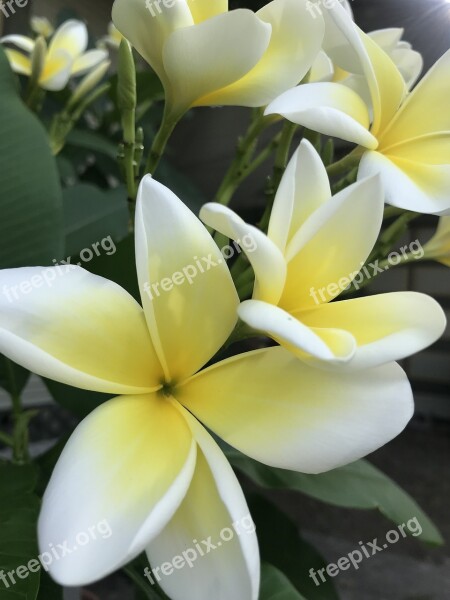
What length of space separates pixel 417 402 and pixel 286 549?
117 cm

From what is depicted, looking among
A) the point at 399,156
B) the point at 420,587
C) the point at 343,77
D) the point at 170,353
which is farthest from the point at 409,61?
the point at 420,587

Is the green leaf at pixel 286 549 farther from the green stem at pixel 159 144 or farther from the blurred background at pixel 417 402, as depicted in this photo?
the green stem at pixel 159 144

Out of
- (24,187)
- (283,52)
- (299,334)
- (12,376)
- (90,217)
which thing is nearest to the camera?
(299,334)

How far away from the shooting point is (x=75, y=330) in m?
0.23

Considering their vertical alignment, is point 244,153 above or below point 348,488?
above

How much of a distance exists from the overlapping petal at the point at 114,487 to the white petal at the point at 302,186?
0.10 metres

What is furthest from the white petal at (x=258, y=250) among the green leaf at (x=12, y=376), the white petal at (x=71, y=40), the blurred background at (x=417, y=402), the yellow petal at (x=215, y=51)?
the blurred background at (x=417, y=402)

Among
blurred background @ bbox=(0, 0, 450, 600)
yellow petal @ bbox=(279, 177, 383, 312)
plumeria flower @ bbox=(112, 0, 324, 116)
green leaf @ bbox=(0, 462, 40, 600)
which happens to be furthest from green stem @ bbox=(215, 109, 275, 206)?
blurred background @ bbox=(0, 0, 450, 600)

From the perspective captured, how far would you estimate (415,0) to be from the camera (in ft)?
4.71

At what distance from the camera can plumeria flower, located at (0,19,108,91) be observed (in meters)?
0.54

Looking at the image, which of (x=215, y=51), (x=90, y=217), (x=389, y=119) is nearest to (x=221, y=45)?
(x=215, y=51)

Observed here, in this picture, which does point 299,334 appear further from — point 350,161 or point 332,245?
point 350,161

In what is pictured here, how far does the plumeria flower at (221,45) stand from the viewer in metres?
0.27

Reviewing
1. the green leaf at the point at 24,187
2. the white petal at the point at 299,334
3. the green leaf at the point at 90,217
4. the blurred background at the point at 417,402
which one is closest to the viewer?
the white petal at the point at 299,334
